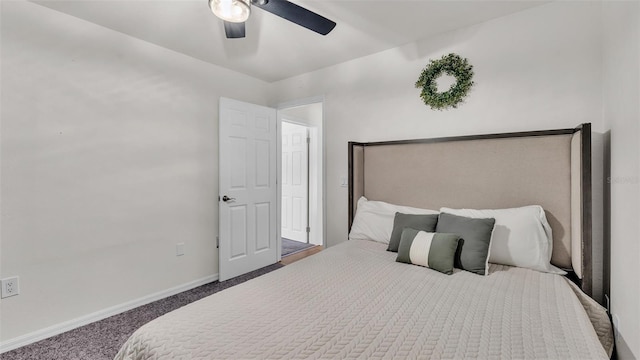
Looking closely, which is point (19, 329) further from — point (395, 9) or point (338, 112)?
point (395, 9)

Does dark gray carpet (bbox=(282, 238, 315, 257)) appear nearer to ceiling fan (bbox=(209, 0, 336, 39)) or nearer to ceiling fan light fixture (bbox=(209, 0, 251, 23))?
ceiling fan (bbox=(209, 0, 336, 39))

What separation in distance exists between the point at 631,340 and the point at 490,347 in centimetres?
85

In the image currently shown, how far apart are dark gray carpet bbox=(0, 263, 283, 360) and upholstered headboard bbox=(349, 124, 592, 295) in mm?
2055

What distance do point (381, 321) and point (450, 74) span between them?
217 centimetres

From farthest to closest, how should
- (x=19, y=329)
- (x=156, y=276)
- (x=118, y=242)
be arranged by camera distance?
(x=156, y=276) < (x=118, y=242) < (x=19, y=329)

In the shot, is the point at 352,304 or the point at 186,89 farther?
the point at 186,89

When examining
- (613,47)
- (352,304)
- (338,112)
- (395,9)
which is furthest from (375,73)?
(352,304)

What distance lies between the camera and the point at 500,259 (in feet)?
6.32

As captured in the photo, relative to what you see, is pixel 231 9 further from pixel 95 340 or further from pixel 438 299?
pixel 95 340

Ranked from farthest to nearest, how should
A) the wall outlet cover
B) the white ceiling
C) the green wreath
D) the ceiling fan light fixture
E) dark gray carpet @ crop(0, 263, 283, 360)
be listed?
1. the wall outlet cover
2. the green wreath
3. the white ceiling
4. dark gray carpet @ crop(0, 263, 283, 360)
5. the ceiling fan light fixture

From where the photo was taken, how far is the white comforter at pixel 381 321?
3.36 feet

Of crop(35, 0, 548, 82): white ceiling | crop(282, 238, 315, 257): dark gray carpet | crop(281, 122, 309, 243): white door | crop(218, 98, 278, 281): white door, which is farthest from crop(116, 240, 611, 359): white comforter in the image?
crop(281, 122, 309, 243): white door

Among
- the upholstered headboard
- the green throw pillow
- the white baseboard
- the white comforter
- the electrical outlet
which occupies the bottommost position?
the white baseboard

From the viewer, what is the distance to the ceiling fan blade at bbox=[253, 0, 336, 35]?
1.55 metres
